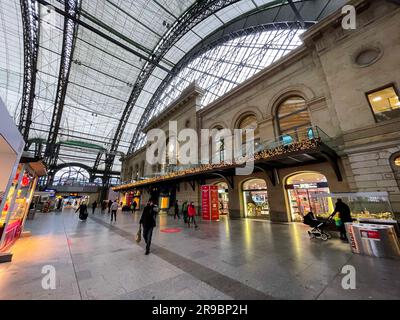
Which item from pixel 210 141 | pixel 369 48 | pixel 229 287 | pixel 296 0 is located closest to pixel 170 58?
pixel 296 0

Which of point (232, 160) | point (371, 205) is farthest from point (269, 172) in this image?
point (371, 205)

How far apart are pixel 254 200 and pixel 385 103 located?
9.60 m

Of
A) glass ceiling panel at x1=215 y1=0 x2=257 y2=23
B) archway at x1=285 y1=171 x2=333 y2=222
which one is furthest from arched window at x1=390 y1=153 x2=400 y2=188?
glass ceiling panel at x1=215 y1=0 x2=257 y2=23

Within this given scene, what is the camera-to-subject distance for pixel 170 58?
101ft

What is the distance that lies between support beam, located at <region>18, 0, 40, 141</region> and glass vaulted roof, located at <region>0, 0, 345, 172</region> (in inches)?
42.6

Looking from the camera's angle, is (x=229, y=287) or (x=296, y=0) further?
(x=296, y=0)

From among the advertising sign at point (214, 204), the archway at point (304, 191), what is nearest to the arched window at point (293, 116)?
the archway at point (304, 191)

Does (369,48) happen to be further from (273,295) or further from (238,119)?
(273,295)

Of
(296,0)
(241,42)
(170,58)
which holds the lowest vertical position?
(296,0)

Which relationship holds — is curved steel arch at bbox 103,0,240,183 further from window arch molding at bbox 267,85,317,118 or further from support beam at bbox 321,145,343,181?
support beam at bbox 321,145,343,181

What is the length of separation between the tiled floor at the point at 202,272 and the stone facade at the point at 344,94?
4285 millimetres

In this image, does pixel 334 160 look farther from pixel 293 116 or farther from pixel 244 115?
pixel 244 115

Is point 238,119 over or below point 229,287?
over
